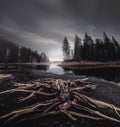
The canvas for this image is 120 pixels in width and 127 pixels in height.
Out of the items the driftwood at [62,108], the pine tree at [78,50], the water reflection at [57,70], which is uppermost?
the pine tree at [78,50]

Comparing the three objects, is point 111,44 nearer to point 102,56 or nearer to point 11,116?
point 102,56

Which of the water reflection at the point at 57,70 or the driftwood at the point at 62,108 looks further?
the water reflection at the point at 57,70

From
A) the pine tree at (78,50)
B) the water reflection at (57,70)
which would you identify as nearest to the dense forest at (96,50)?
the pine tree at (78,50)

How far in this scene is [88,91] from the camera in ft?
28.2

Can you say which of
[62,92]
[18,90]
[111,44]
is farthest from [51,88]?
[111,44]

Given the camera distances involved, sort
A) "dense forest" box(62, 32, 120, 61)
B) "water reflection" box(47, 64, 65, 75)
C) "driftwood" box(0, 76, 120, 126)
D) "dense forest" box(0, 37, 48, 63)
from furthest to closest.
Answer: "dense forest" box(0, 37, 48, 63), "dense forest" box(62, 32, 120, 61), "water reflection" box(47, 64, 65, 75), "driftwood" box(0, 76, 120, 126)

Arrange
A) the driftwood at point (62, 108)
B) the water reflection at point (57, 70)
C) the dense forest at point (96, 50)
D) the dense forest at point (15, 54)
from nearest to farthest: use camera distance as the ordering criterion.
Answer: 1. the driftwood at point (62, 108)
2. the water reflection at point (57, 70)
3. the dense forest at point (96, 50)
4. the dense forest at point (15, 54)

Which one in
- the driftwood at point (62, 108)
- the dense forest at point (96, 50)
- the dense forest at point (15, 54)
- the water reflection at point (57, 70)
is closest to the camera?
the driftwood at point (62, 108)

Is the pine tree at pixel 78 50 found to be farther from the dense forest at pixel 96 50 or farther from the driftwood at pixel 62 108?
the driftwood at pixel 62 108

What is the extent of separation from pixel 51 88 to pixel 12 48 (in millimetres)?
107106

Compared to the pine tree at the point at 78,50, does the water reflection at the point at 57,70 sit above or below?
below

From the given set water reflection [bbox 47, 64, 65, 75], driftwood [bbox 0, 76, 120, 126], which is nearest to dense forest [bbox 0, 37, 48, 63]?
water reflection [bbox 47, 64, 65, 75]

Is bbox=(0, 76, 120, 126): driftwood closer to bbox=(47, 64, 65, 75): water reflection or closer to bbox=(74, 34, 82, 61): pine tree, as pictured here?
bbox=(47, 64, 65, 75): water reflection

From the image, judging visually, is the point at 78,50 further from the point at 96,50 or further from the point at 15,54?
the point at 15,54
